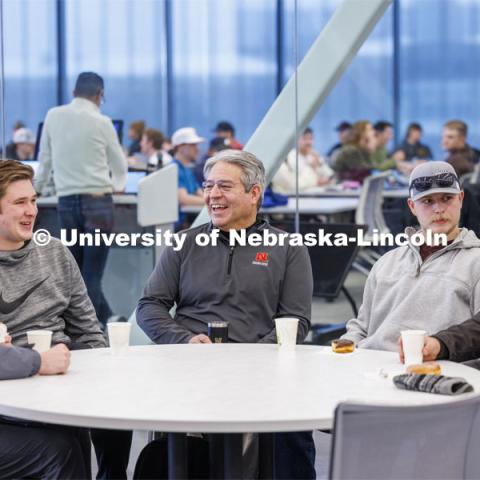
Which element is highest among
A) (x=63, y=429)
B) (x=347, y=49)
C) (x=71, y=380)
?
(x=347, y=49)

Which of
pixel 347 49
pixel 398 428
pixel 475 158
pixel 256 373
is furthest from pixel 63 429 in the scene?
pixel 475 158

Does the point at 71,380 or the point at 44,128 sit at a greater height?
the point at 44,128

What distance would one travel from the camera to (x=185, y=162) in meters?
5.86

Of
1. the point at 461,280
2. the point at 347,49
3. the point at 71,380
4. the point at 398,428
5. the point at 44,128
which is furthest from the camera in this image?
the point at 44,128

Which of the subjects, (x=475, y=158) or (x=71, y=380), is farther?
(x=475, y=158)

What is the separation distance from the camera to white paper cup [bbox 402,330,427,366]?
8.59 feet

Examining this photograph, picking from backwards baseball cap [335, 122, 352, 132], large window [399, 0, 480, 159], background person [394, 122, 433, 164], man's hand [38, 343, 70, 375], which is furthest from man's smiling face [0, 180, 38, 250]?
Result: background person [394, 122, 433, 164]

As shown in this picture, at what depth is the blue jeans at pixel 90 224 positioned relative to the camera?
215 inches

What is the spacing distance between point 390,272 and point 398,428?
1.49 metres

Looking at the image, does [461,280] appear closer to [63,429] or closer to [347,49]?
[63,429]

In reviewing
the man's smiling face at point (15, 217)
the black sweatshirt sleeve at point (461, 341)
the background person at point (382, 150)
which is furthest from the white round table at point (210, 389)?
the background person at point (382, 150)

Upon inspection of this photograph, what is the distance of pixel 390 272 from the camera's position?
334 centimetres

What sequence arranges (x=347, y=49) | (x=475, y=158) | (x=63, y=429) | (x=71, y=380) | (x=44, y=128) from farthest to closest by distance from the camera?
(x=475, y=158)
(x=44, y=128)
(x=347, y=49)
(x=63, y=429)
(x=71, y=380)

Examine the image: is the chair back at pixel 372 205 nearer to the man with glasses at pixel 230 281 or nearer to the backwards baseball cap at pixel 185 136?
the backwards baseball cap at pixel 185 136
